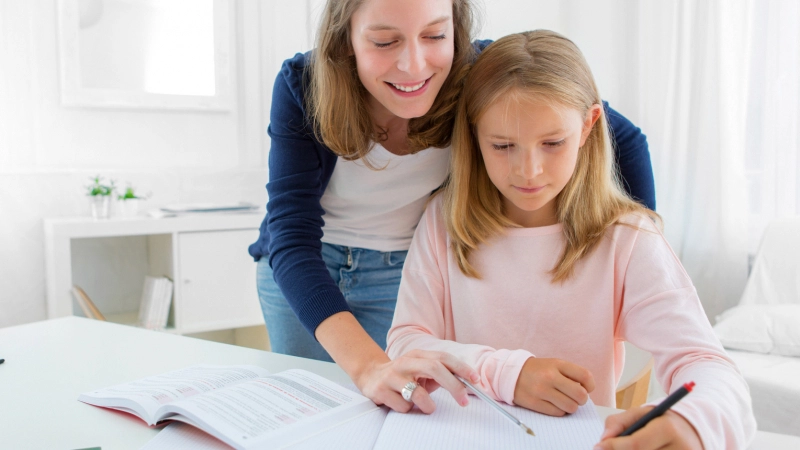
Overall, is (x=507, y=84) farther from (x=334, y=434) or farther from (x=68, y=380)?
(x=68, y=380)

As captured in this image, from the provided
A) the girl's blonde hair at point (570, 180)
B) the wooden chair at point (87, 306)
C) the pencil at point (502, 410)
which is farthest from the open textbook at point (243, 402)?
the wooden chair at point (87, 306)

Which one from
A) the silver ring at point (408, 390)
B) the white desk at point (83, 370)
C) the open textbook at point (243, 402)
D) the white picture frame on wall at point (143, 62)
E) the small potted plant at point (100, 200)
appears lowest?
the white desk at point (83, 370)

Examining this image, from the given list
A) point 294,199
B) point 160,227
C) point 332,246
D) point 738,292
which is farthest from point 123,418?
point 738,292

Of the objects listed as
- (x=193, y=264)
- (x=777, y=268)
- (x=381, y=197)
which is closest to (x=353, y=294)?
(x=381, y=197)

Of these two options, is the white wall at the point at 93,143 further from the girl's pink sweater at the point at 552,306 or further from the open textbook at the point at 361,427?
the open textbook at the point at 361,427

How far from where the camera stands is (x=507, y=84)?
1026 millimetres

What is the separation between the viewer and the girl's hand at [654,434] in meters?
0.60

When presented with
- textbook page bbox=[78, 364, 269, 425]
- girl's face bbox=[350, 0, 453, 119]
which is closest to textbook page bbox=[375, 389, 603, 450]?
textbook page bbox=[78, 364, 269, 425]

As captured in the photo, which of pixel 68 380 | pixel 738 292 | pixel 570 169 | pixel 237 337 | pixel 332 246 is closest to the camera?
pixel 68 380

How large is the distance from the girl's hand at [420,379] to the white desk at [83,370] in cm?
12

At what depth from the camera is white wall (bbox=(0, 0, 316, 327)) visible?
7.83ft

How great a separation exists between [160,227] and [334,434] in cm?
178

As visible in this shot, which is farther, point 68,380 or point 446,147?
point 446,147

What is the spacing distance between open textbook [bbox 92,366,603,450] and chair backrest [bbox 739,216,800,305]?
1.93 m
